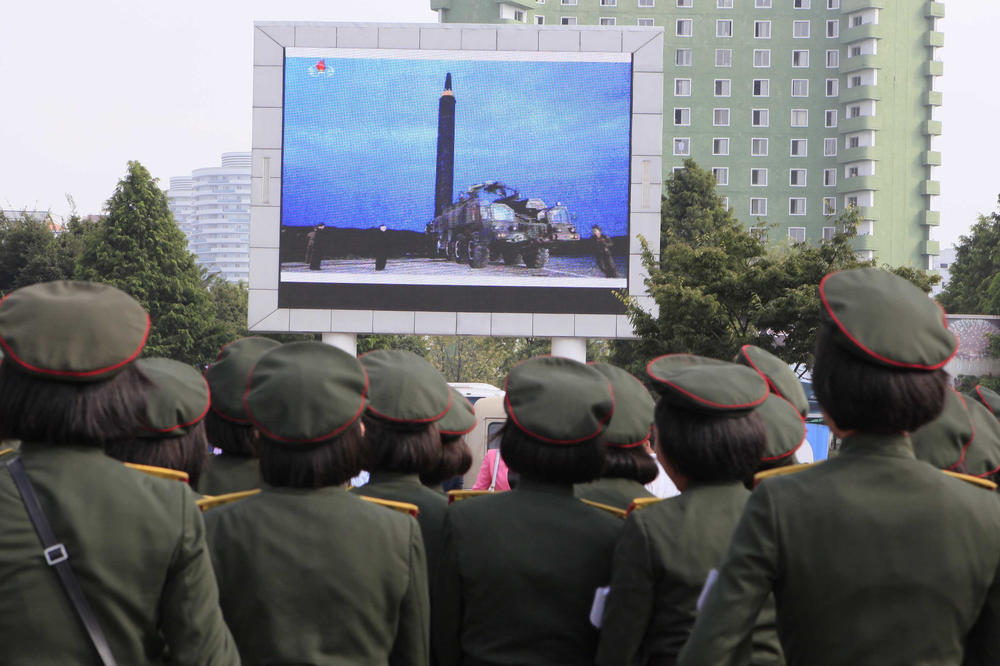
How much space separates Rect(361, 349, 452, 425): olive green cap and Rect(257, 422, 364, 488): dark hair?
75 cm

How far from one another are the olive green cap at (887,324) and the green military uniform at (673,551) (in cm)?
57

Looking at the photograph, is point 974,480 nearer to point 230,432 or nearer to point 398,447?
point 398,447

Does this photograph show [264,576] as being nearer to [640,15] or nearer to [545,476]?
[545,476]

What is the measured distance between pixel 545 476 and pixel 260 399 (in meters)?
0.83

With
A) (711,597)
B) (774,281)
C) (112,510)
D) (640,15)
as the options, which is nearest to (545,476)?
(711,597)

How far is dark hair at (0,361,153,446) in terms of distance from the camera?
2.11 meters

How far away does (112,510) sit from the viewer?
2.11 metres

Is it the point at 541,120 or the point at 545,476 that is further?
the point at 541,120

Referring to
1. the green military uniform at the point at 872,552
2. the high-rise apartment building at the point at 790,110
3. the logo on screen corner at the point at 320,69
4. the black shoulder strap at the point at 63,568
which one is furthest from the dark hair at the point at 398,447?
the high-rise apartment building at the point at 790,110

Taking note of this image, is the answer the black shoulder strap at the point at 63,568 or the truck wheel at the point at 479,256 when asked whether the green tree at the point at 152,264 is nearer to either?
the truck wheel at the point at 479,256

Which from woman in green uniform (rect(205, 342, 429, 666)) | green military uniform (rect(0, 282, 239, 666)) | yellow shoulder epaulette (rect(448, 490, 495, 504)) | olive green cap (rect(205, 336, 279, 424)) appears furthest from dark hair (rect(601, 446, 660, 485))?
green military uniform (rect(0, 282, 239, 666))

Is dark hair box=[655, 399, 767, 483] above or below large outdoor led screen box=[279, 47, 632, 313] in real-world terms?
below

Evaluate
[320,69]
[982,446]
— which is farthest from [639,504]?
[320,69]

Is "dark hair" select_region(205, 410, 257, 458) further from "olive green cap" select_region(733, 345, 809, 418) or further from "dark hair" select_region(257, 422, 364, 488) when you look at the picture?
"olive green cap" select_region(733, 345, 809, 418)
